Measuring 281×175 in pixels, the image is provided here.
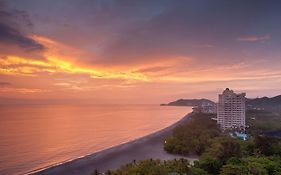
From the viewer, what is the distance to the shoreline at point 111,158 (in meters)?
29.0

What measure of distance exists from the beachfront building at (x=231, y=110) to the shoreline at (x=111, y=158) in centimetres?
1965

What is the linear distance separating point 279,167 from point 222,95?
152 feet

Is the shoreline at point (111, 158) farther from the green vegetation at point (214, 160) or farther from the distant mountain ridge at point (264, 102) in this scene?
the distant mountain ridge at point (264, 102)

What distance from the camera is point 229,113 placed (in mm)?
64625

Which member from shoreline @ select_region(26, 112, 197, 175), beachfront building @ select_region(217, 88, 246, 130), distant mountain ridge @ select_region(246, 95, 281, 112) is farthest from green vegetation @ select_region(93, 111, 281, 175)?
distant mountain ridge @ select_region(246, 95, 281, 112)

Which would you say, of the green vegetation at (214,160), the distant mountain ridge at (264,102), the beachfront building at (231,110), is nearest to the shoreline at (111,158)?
the green vegetation at (214,160)

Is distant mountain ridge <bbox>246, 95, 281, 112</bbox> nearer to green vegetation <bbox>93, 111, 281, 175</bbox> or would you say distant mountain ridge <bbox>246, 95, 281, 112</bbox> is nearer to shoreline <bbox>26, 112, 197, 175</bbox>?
green vegetation <bbox>93, 111, 281, 175</bbox>

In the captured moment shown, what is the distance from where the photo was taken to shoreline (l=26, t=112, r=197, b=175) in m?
29.0

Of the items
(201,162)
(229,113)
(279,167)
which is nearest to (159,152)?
(201,162)

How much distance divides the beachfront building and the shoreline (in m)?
19.7

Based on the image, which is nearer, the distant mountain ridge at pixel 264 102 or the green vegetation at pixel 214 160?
the green vegetation at pixel 214 160

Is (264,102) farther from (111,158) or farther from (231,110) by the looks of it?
(111,158)

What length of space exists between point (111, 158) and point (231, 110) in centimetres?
3656

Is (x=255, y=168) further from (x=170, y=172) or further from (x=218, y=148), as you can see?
(x=218, y=148)
